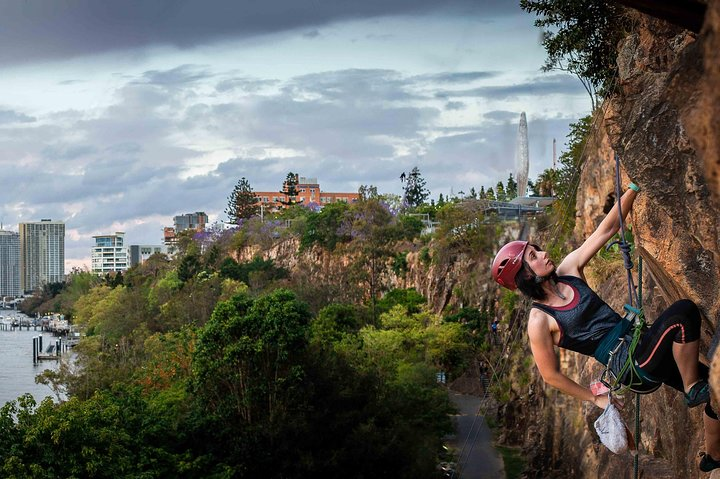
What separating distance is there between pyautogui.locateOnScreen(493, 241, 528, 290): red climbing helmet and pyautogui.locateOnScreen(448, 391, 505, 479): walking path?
72.3 feet

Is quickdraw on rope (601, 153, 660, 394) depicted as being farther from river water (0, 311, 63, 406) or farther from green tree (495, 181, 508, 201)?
green tree (495, 181, 508, 201)

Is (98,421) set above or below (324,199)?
below

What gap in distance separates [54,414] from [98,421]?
145 cm

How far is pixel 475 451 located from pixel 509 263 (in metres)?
30.0

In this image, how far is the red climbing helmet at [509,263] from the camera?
6.43 meters

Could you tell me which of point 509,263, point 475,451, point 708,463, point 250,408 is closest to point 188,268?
point 475,451

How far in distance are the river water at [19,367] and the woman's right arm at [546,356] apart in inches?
1483

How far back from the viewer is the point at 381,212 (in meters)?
66.1

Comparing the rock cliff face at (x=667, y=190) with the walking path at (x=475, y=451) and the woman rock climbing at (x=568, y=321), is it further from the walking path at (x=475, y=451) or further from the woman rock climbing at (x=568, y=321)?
the walking path at (x=475, y=451)

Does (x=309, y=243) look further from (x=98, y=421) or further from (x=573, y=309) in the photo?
(x=573, y=309)

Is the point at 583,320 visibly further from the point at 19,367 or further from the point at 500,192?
the point at 19,367

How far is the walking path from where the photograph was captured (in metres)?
32.2

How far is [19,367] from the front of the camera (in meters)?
91.1

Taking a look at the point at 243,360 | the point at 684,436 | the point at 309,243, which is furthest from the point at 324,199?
the point at 684,436
